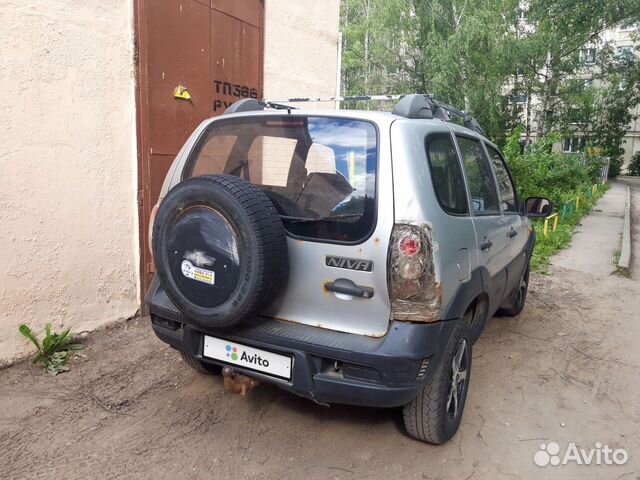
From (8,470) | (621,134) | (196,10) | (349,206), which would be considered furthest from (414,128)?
(621,134)

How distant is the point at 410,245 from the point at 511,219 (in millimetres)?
1880

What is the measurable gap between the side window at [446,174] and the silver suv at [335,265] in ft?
0.04

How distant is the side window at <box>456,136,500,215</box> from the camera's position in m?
3.12

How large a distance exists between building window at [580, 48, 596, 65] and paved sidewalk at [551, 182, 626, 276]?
41.4ft

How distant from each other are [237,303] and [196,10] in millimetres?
3603

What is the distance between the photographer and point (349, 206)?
2.46 metres

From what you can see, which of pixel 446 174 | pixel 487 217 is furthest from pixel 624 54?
pixel 446 174

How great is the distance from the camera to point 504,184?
13.0 ft

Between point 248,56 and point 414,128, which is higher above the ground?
point 248,56

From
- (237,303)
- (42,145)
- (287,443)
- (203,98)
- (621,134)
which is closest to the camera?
(237,303)

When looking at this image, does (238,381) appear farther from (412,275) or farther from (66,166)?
(66,166)

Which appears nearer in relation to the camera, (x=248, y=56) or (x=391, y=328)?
(x=391, y=328)

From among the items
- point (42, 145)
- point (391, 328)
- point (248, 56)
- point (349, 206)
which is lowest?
point (391, 328)

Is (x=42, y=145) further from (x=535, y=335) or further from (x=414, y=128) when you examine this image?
(x=535, y=335)
